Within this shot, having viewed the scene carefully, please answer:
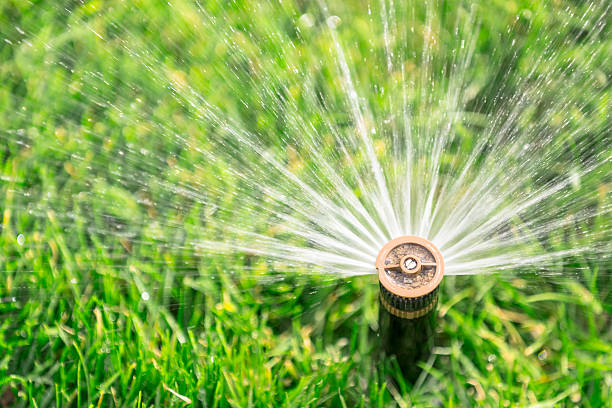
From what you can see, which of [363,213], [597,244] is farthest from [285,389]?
[597,244]

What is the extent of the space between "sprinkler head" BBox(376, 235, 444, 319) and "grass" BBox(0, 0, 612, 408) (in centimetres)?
48

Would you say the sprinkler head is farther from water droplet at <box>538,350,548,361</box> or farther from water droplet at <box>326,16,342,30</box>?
water droplet at <box>326,16,342,30</box>

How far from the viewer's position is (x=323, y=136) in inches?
113

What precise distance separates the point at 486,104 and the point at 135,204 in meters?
1.42

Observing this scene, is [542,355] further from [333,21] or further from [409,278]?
[333,21]

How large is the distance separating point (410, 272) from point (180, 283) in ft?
3.23

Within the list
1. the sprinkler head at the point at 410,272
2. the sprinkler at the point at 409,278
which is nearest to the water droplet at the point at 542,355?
the sprinkler at the point at 409,278

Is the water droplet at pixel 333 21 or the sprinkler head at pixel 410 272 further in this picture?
the water droplet at pixel 333 21

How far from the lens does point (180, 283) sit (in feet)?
8.55

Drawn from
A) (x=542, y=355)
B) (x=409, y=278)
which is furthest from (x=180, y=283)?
(x=542, y=355)

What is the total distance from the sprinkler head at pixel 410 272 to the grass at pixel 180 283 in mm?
480

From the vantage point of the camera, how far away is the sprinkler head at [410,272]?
1.93m

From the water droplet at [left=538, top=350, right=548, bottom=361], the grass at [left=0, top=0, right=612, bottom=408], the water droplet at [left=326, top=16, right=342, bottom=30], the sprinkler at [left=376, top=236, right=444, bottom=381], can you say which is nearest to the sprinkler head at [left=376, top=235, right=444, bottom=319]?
the sprinkler at [left=376, top=236, right=444, bottom=381]

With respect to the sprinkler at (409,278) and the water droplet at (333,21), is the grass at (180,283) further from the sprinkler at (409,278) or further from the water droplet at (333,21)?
the sprinkler at (409,278)
